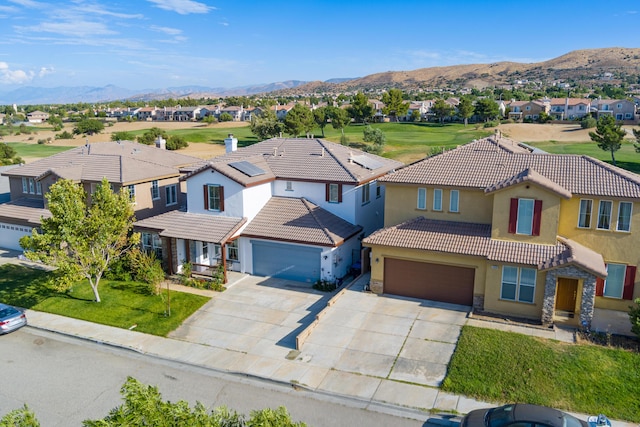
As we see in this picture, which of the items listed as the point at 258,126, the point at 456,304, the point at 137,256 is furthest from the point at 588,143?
the point at 137,256

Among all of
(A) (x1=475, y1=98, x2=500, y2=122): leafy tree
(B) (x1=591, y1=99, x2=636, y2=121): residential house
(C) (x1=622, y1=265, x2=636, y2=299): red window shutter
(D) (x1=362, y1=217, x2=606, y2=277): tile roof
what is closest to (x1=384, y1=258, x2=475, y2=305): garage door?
(D) (x1=362, y1=217, x2=606, y2=277): tile roof

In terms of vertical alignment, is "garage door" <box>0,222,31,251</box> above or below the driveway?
above

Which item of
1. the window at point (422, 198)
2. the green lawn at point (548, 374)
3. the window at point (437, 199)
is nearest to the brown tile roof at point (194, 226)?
the window at point (422, 198)

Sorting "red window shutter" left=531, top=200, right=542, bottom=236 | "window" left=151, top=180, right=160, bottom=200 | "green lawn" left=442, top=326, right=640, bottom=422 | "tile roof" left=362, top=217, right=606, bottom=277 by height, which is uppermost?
"red window shutter" left=531, top=200, right=542, bottom=236

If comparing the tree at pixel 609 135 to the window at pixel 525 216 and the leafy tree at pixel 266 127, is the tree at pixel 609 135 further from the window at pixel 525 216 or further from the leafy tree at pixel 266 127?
the leafy tree at pixel 266 127

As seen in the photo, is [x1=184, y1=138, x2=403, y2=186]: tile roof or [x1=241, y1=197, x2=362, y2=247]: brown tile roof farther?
[x1=184, y1=138, x2=403, y2=186]: tile roof

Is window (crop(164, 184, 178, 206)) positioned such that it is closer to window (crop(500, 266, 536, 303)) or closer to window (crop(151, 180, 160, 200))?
window (crop(151, 180, 160, 200))

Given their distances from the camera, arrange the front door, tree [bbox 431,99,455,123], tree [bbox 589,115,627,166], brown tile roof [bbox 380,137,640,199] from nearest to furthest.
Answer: the front door < brown tile roof [bbox 380,137,640,199] < tree [bbox 589,115,627,166] < tree [bbox 431,99,455,123]
